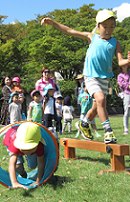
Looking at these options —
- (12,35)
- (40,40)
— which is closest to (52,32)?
(40,40)

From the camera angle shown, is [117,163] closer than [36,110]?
Yes

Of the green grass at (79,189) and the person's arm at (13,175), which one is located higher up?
the person's arm at (13,175)

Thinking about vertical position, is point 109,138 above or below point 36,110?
below

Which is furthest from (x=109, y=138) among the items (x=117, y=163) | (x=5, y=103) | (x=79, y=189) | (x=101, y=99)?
(x=5, y=103)

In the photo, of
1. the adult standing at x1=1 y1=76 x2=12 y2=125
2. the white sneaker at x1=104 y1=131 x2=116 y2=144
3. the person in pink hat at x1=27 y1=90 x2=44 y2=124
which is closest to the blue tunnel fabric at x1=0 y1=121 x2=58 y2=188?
the white sneaker at x1=104 y1=131 x2=116 y2=144

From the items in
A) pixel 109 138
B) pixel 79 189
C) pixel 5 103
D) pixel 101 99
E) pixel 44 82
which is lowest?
pixel 79 189

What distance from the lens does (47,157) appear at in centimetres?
333

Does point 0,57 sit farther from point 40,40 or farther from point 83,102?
point 83,102

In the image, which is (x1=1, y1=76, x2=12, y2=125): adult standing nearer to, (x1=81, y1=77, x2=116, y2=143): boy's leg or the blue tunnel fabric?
the blue tunnel fabric

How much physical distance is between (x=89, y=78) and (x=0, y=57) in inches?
860

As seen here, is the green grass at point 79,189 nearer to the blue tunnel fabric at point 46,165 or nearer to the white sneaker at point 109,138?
the blue tunnel fabric at point 46,165

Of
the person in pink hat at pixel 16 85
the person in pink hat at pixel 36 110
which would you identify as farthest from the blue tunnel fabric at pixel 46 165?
the person in pink hat at pixel 16 85

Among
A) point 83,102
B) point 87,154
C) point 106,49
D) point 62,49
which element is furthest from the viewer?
point 62,49

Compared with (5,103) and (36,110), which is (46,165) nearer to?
(36,110)
